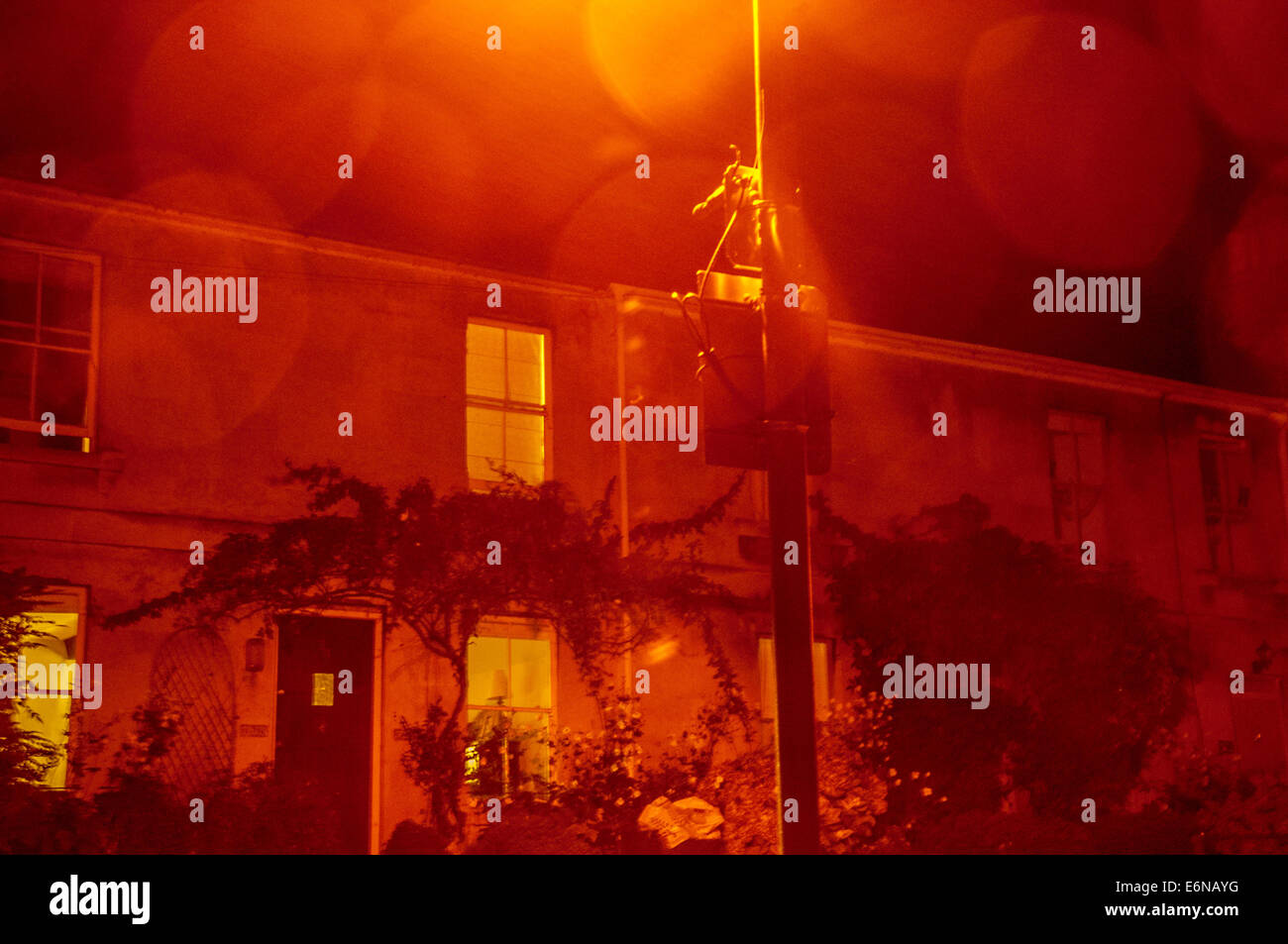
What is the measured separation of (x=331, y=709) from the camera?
13.1 metres

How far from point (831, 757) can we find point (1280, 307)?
1322 cm

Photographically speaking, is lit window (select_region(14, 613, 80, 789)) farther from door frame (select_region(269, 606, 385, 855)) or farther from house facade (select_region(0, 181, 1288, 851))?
door frame (select_region(269, 606, 385, 855))

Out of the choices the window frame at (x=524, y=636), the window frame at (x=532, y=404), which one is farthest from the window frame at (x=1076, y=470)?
the window frame at (x=524, y=636)

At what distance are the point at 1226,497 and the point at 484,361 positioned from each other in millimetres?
11778

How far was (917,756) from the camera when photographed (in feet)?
43.7

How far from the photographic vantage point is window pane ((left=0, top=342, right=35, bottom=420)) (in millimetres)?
12273

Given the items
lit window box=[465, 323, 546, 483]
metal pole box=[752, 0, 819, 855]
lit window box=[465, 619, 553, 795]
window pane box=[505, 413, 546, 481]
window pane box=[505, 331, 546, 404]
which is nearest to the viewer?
metal pole box=[752, 0, 819, 855]

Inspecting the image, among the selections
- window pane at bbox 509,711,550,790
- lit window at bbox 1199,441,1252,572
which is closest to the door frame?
window pane at bbox 509,711,550,790

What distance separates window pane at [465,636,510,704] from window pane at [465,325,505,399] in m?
2.72

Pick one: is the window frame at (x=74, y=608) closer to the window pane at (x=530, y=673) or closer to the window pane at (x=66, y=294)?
the window pane at (x=66, y=294)
